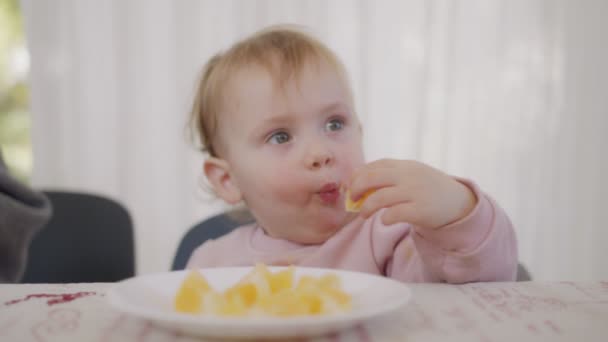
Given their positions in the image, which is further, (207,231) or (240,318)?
(207,231)

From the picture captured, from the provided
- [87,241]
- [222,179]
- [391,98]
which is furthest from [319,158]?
[391,98]

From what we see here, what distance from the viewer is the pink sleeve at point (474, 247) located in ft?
2.79

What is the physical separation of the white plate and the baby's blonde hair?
0.52 meters

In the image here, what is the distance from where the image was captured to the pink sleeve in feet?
2.79

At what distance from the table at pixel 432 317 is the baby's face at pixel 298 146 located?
13.1 inches

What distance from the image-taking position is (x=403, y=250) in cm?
105

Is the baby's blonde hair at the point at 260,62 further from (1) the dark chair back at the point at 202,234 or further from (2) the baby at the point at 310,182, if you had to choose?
(1) the dark chair back at the point at 202,234

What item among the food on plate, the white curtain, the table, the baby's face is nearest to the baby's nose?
the baby's face

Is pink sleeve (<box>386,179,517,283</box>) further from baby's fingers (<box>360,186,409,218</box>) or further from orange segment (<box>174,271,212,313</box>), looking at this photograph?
orange segment (<box>174,271,212,313</box>)

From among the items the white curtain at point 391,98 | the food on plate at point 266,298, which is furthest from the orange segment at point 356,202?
the white curtain at point 391,98

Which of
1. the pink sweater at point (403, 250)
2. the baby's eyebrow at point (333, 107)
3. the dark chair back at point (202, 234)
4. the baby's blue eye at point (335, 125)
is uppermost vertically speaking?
the baby's eyebrow at point (333, 107)

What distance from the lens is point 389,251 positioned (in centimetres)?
108

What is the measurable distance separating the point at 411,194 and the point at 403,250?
0.80 ft

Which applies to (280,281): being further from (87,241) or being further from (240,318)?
(87,241)
